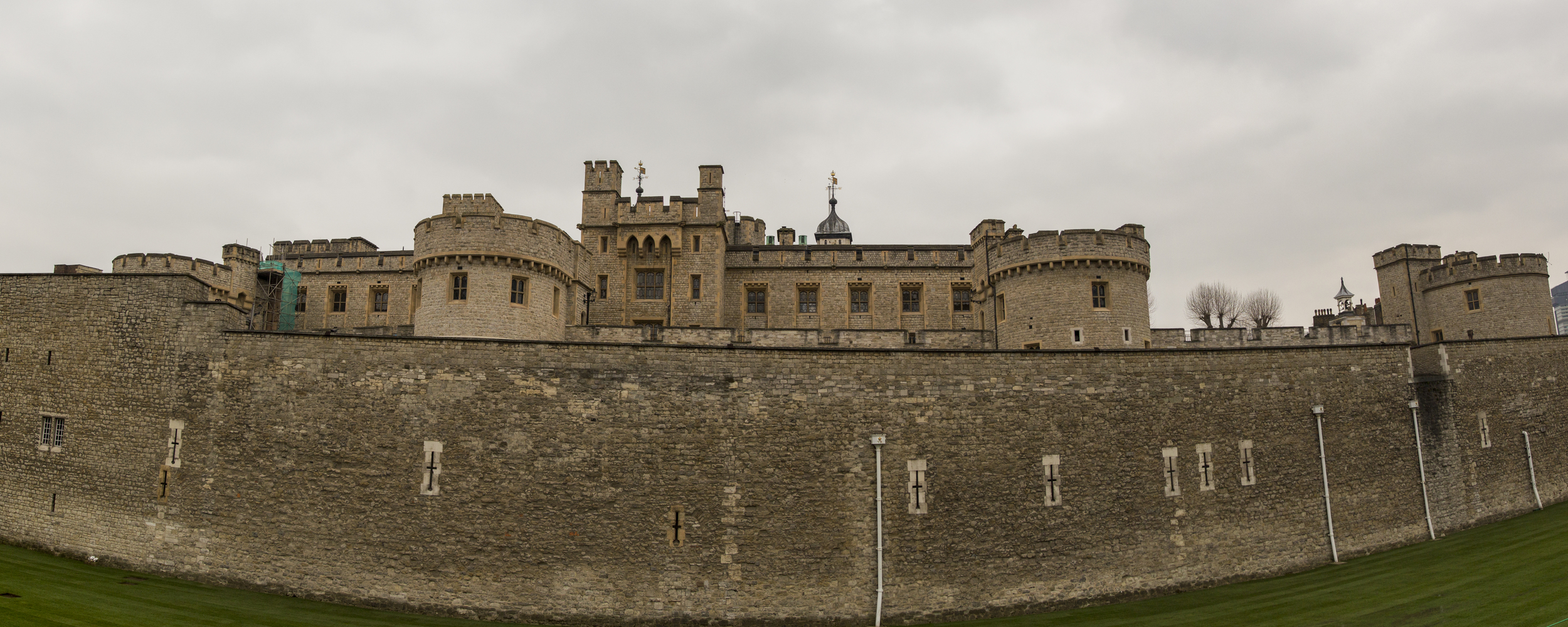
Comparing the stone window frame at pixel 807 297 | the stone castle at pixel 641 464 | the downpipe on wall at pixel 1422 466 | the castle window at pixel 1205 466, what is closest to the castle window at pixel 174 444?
the stone castle at pixel 641 464

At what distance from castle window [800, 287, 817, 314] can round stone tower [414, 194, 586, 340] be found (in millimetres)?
14143

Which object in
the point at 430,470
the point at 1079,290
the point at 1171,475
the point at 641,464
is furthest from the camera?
the point at 1079,290

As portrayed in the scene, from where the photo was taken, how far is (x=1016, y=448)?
20.6m

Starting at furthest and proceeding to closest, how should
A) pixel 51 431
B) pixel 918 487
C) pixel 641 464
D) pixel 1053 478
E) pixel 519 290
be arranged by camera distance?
pixel 519 290
pixel 1053 478
pixel 51 431
pixel 918 487
pixel 641 464

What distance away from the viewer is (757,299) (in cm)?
3628

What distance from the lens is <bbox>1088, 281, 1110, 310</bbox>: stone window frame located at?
2503 centimetres

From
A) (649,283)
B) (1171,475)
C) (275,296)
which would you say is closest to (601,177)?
(649,283)

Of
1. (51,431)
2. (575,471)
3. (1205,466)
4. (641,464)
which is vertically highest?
(51,431)

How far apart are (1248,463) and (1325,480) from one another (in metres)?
3.02

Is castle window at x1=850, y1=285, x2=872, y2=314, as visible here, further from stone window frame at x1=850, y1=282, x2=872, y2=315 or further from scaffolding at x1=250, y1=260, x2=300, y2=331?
scaffolding at x1=250, y1=260, x2=300, y2=331

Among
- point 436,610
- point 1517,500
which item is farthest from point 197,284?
point 1517,500

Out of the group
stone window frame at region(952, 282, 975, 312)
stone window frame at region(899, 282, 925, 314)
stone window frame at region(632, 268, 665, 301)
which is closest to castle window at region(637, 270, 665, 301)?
stone window frame at region(632, 268, 665, 301)

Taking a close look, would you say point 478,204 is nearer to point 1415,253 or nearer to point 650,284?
point 650,284

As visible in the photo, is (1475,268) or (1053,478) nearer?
(1053,478)
